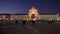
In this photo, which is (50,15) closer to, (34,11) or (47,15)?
(47,15)

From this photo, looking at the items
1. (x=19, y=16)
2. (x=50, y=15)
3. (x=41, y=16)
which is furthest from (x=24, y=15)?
(x=50, y=15)

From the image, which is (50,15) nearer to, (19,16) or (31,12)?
(31,12)

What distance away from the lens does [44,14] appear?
68.0m

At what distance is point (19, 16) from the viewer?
6625cm

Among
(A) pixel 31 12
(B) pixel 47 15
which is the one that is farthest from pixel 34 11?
(B) pixel 47 15

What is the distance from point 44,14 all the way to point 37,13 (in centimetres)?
314

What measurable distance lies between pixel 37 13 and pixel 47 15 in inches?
171

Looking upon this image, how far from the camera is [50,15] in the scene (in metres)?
68.2

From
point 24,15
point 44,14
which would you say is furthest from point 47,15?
point 24,15

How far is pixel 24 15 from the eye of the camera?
214ft

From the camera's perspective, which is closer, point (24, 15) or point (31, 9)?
point (24, 15)

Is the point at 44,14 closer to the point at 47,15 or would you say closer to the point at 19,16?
the point at 47,15

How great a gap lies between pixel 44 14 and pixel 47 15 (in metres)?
1.35

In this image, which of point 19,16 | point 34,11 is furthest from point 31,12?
point 19,16
